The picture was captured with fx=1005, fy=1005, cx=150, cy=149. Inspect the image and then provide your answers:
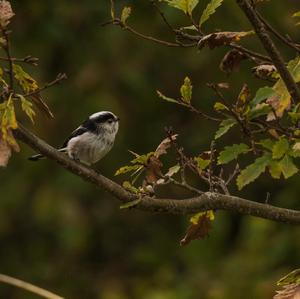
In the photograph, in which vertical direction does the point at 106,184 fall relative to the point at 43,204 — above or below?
above

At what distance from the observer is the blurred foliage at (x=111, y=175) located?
11.8 meters

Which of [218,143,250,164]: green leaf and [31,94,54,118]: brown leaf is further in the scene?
[31,94,54,118]: brown leaf

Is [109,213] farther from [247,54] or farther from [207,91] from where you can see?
[247,54]

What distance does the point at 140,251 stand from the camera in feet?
42.2

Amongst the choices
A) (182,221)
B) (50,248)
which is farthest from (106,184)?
(50,248)

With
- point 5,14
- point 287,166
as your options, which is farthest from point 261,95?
point 5,14

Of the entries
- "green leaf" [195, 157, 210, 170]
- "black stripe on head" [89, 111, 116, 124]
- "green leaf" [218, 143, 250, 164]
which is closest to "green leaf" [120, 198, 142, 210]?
"green leaf" [195, 157, 210, 170]

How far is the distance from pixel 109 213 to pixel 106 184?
9.60 metres

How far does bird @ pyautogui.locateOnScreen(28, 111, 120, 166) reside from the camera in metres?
6.36

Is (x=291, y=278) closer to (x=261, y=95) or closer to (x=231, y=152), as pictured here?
(x=231, y=152)

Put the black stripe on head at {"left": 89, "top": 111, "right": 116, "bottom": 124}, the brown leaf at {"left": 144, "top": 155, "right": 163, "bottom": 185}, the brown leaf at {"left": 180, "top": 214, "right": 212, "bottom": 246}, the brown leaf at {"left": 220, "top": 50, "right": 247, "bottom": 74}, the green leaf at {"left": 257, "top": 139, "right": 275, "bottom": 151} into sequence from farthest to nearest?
1. the black stripe on head at {"left": 89, "top": 111, "right": 116, "bottom": 124}
2. the brown leaf at {"left": 180, "top": 214, "right": 212, "bottom": 246}
3. the brown leaf at {"left": 220, "top": 50, "right": 247, "bottom": 74}
4. the brown leaf at {"left": 144, "top": 155, "right": 163, "bottom": 185}
5. the green leaf at {"left": 257, "top": 139, "right": 275, "bottom": 151}

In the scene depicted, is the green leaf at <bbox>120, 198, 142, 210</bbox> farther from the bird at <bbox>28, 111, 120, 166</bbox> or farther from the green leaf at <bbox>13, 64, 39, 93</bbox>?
the bird at <bbox>28, 111, 120, 166</bbox>

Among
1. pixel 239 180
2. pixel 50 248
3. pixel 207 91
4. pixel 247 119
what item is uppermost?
pixel 247 119

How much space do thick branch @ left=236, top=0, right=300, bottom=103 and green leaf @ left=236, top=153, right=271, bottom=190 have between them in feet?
0.87
